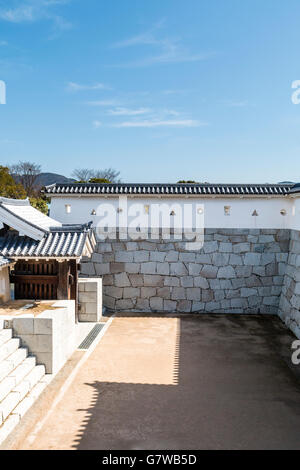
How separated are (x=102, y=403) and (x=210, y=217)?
8.29 m

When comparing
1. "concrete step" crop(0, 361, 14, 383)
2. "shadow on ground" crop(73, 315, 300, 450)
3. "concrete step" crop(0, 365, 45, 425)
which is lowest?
"shadow on ground" crop(73, 315, 300, 450)

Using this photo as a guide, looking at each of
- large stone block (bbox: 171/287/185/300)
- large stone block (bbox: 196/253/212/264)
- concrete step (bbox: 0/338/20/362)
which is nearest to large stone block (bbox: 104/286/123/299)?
large stone block (bbox: 171/287/185/300)

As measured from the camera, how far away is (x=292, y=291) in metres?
12.5

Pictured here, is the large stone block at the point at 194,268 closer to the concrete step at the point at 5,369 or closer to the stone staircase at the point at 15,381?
the stone staircase at the point at 15,381

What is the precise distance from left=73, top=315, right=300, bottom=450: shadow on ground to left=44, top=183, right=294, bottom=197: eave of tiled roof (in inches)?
210

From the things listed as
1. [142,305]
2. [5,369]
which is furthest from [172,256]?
[5,369]

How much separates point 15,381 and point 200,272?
8343 mm

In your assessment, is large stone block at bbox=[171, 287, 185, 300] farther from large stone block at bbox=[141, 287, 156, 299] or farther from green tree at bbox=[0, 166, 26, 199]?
green tree at bbox=[0, 166, 26, 199]

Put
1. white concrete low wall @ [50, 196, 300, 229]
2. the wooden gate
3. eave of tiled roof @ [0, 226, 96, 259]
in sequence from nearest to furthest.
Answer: eave of tiled roof @ [0, 226, 96, 259], the wooden gate, white concrete low wall @ [50, 196, 300, 229]

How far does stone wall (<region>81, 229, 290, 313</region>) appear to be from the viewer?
13766 millimetres

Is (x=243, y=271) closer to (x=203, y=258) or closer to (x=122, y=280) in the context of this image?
(x=203, y=258)

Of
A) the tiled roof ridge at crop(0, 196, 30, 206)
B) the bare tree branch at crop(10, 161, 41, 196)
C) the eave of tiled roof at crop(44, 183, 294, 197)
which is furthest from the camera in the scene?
the bare tree branch at crop(10, 161, 41, 196)

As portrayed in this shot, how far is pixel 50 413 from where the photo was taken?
665 centimetres

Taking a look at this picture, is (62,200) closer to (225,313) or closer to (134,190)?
(134,190)
